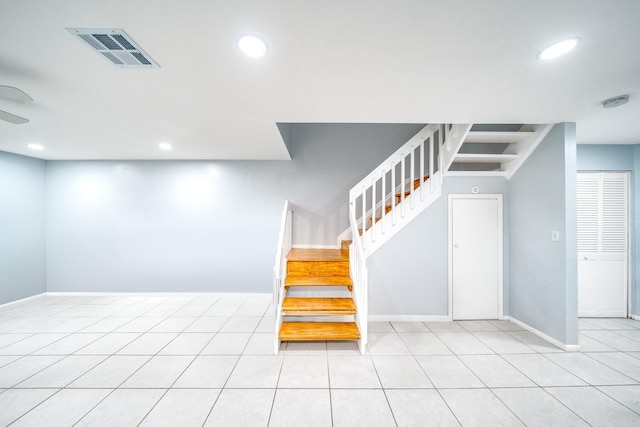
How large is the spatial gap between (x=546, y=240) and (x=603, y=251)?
1.67 m

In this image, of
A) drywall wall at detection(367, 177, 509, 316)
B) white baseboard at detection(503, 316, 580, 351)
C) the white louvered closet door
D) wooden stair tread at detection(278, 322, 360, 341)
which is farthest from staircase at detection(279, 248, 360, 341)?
the white louvered closet door

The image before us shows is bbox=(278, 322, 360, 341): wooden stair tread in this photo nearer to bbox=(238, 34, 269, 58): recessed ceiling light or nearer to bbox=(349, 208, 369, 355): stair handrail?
bbox=(349, 208, 369, 355): stair handrail

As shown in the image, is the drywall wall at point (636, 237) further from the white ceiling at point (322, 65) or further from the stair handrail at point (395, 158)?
the stair handrail at point (395, 158)

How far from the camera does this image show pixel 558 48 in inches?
62.2

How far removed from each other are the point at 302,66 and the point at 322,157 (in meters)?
2.74

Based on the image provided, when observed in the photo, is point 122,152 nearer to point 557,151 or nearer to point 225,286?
point 225,286

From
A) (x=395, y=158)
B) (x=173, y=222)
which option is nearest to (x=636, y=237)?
(x=395, y=158)

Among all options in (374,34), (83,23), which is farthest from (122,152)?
(374,34)

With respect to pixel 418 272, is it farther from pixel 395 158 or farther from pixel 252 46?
pixel 252 46

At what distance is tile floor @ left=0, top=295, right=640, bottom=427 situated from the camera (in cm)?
188

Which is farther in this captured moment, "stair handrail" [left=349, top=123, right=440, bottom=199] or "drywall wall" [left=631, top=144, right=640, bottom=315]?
"drywall wall" [left=631, top=144, right=640, bottom=315]

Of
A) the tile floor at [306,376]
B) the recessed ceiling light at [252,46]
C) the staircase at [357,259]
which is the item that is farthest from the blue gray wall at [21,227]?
the recessed ceiling light at [252,46]

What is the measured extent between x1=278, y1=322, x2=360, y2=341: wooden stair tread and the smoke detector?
3433 millimetres

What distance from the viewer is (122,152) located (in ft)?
13.5
